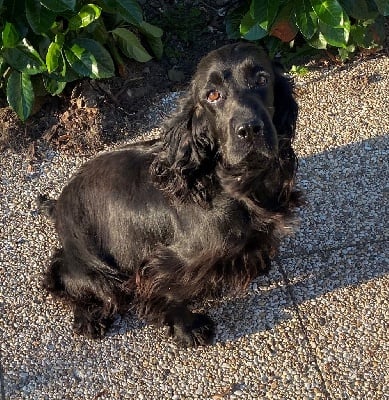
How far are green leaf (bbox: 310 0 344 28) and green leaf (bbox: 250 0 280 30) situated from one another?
0.27m

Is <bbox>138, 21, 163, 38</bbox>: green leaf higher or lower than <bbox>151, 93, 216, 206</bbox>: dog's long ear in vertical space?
lower

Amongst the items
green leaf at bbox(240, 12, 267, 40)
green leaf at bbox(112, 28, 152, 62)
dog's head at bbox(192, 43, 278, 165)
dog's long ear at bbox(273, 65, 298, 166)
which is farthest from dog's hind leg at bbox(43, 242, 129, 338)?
green leaf at bbox(240, 12, 267, 40)

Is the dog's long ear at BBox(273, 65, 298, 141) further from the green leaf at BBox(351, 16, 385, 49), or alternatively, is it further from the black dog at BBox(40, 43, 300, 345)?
the green leaf at BBox(351, 16, 385, 49)

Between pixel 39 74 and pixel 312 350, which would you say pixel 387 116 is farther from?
pixel 39 74

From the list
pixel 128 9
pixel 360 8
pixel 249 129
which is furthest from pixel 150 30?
pixel 249 129

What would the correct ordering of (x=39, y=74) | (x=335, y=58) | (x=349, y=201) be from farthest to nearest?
1. (x=335, y=58)
2. (x=39, y=74)
3. (x=349, y=201)

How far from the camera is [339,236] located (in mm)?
3996

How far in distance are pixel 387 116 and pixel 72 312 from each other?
8.74 ft

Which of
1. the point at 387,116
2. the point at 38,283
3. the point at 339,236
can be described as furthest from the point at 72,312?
the point at 387,116

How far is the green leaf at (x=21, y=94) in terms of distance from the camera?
14.7 ft

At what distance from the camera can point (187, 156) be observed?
3000mm

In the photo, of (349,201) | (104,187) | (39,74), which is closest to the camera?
(104,187)

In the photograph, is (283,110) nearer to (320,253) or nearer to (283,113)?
(283,113)

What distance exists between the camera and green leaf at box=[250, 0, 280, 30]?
4449mm
